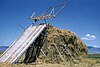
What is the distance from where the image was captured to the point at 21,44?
30031 millimetres

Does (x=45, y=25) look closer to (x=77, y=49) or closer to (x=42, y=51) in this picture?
(x=42, y=51)

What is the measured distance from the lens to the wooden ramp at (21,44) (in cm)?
2848

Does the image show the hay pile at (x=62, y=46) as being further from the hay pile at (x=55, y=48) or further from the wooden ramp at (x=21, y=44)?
the wooden ramp at (x=21, y=44)

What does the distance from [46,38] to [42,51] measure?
4.72 feet

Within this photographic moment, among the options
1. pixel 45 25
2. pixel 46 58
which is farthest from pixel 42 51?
pixel 45 25

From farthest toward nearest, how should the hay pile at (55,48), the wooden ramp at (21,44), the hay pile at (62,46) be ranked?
the hay pile at (62,46) < the hay pile at (55,48) < the wooden ramp at (21,44)

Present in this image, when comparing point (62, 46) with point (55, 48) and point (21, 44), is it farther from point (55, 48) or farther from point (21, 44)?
point (21, 44)

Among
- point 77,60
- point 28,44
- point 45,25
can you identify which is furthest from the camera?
point 77,60

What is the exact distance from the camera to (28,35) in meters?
31.0

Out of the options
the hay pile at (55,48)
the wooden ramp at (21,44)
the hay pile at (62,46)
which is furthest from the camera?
the hay pile at (62,46)

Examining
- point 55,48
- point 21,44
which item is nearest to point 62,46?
point 55,48

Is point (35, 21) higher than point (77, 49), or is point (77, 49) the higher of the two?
point (35, 21)

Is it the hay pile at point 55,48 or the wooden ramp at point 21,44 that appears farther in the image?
the hay pile at point 55,48

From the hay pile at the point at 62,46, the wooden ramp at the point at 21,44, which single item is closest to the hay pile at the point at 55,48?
the hay pile at the point at 62,46
